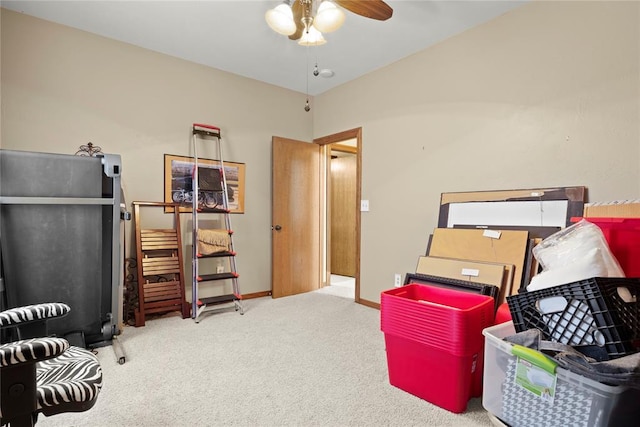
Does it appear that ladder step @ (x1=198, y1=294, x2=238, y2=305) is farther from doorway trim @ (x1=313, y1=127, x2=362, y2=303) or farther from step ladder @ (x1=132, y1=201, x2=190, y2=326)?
doorway trim @ (x1=313, y1=127, x2=362, y2=303)

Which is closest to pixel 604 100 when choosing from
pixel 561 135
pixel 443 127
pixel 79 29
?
pixel 561 135

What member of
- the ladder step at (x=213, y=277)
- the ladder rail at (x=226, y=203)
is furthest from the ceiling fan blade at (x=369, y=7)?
the ladder step at (x=213, y=277)

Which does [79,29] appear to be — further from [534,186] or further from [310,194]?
[534,186]

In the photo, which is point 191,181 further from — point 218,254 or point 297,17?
point 297,17

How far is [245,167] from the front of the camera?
394 cm

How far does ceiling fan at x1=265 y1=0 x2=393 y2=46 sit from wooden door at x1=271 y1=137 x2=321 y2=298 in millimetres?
2014

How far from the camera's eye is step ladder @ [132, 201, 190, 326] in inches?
121

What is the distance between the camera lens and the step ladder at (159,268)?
3.08 m

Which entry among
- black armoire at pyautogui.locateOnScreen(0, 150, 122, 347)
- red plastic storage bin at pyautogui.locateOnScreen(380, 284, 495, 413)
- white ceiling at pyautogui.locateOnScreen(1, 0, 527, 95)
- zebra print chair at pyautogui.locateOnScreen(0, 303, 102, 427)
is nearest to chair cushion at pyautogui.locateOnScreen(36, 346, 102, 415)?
zebra print chair at pyautogui.locateOnScreen(0, 303, 102, 427)

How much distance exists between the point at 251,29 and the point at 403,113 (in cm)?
170

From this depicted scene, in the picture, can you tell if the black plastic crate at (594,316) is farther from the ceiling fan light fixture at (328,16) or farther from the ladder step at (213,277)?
the ladder step at (213,277)

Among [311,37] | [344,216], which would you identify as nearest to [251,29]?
[311,37]

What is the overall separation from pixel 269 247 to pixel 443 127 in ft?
8.17

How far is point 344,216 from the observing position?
18.2 ft
